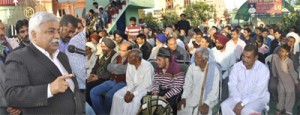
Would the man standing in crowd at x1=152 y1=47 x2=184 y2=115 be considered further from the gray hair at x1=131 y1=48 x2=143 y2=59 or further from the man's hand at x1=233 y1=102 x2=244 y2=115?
the man's hand at x1=233 y1=102 x2=244 y2=115

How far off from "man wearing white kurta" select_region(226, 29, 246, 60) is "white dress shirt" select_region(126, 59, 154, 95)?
2.34ft

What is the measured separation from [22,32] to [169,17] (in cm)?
111

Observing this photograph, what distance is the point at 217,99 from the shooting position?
12.0 feet

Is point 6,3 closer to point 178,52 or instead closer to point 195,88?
point 178,52

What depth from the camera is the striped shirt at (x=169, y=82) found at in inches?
148

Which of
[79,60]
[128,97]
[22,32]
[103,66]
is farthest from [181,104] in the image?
[22,32]

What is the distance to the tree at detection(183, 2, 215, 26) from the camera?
300 cm

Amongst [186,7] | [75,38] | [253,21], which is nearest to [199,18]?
[186,7]

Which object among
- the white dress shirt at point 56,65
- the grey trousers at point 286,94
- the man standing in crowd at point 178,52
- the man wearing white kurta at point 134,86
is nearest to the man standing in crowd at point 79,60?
the white dress shirt at point 56,65

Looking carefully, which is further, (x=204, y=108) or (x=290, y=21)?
(x=204, y=108)

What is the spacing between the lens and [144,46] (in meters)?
3.41

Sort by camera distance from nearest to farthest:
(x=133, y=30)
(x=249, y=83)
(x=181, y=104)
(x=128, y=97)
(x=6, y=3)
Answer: (x=6, y=3), (x=133, y=30), (x=128, y=97), (x=249, y=83), (x=181, y=104)

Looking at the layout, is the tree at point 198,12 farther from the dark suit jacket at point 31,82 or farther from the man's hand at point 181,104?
the dark suit jacket at point 31,82

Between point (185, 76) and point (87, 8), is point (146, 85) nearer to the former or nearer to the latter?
point (185, 76)
